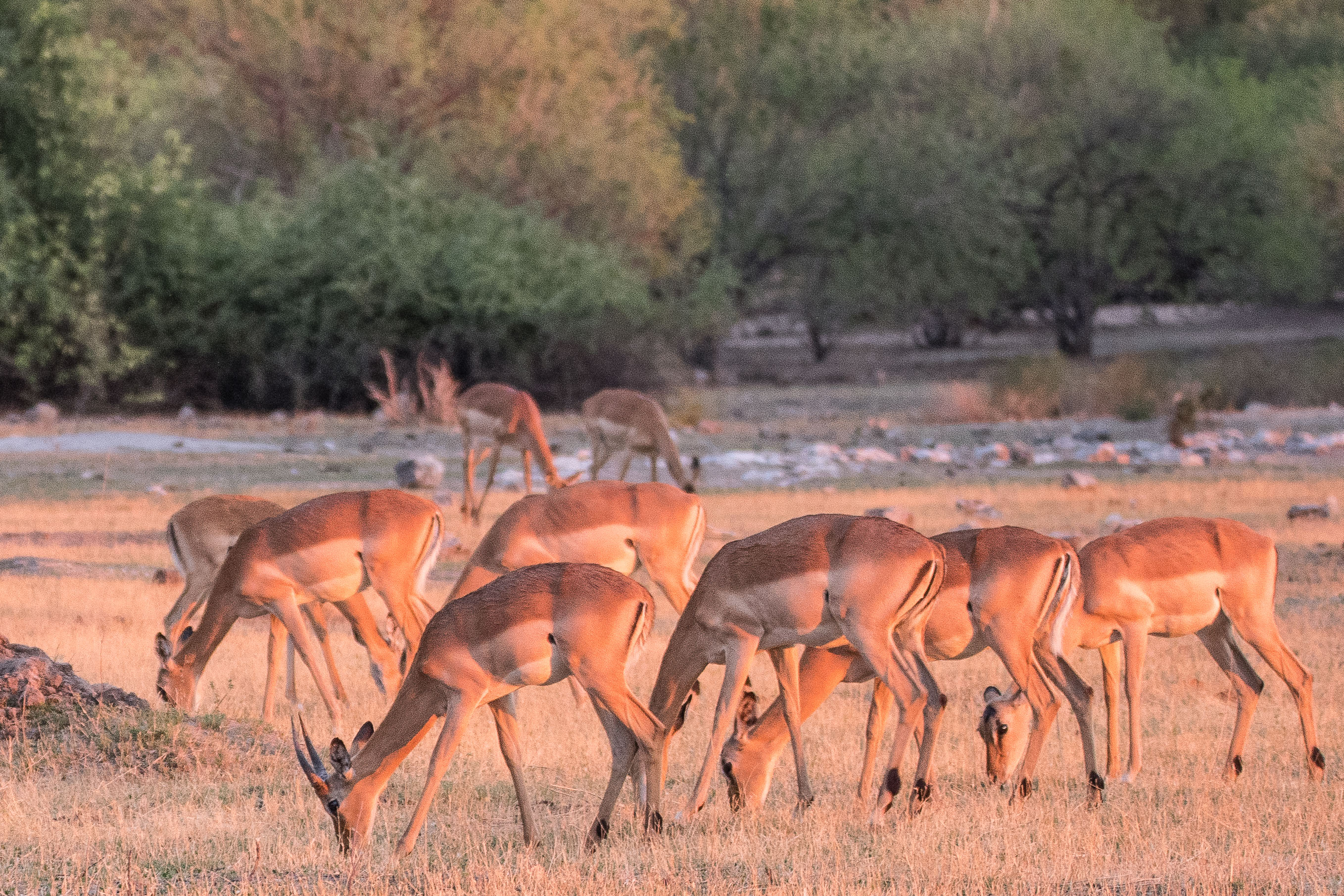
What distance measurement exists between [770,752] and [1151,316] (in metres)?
47.2

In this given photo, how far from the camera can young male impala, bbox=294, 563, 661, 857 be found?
7.08 meters

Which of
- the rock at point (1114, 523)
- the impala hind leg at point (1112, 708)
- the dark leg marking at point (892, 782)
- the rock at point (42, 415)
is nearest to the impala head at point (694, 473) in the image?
the rock at point (1114, 523)

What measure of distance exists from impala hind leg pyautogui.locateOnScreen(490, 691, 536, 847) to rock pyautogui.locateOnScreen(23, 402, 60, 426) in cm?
2612

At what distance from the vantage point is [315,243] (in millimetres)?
35250

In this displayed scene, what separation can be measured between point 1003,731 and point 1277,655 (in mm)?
1702

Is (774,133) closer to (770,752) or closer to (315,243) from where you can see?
(315,243)

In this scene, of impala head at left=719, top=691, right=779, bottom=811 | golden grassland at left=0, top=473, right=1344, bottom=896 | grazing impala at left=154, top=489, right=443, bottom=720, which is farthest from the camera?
grazing impala at left=154, top=489, right=443, bottom=720

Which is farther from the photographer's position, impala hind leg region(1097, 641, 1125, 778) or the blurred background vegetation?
the blurred background vegetation

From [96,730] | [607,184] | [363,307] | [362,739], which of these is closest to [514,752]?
[362,739]

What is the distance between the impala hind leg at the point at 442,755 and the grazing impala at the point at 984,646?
150cm

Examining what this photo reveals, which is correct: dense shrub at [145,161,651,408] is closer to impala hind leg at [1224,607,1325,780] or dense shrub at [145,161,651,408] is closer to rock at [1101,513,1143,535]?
rock at [1101,513,1143,535]

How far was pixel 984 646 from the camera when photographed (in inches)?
346

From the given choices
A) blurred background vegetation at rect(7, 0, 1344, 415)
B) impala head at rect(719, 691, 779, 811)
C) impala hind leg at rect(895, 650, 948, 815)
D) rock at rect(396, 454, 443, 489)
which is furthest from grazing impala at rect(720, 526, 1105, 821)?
blurred background vegetation at rect(7, 0, 1344, 415)

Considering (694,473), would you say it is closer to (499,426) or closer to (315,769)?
(499,426)
